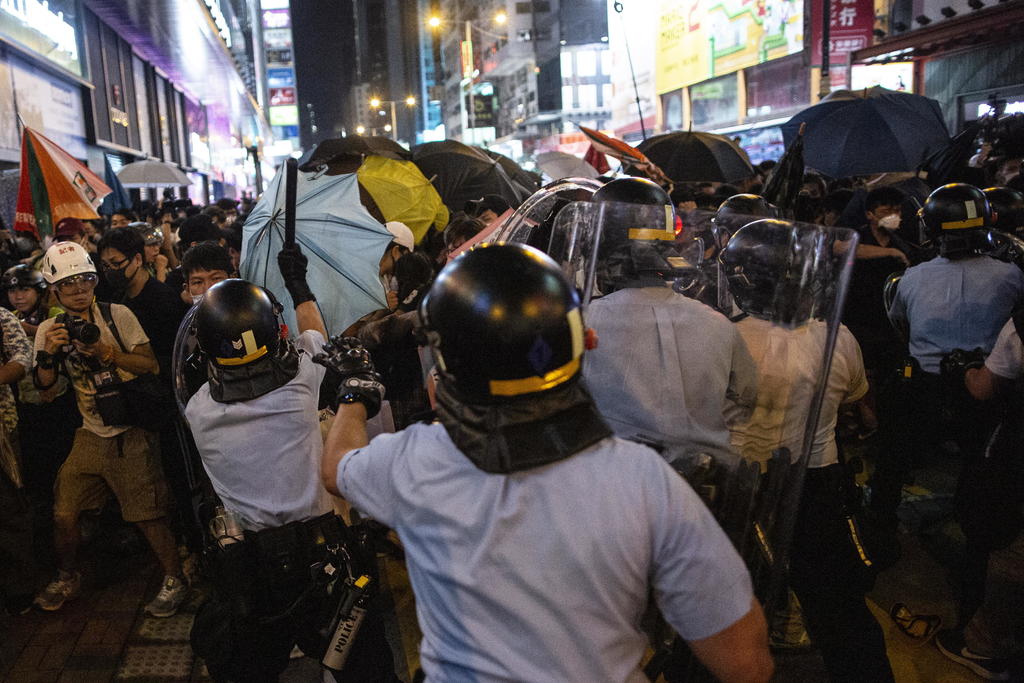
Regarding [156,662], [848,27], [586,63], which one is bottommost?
[156,662]

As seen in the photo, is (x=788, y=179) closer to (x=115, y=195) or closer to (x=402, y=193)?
(x=402, y=193)

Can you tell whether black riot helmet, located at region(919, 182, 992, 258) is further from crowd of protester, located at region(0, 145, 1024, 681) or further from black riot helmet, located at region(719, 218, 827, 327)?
black riot helmet, located at region(719, 218, 827, 327)

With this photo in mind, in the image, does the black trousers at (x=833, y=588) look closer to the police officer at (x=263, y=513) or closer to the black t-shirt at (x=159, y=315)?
the police officer at (x=263, y=513)

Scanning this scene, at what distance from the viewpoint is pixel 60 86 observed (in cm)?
1725

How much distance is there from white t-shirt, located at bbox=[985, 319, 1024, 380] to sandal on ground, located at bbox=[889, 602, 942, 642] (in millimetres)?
1397

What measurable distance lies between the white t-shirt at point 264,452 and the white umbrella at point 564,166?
301 inches

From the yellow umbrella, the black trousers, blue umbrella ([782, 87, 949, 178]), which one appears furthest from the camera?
blue umbrella ([782, 87, 949, 178])

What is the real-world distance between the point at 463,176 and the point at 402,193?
1.98 m

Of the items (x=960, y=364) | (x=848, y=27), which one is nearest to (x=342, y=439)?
(x=960, y=364)

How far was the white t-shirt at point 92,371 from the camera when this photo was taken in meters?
4.55

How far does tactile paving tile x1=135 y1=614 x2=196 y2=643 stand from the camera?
14.9 ft

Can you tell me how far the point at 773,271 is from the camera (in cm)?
212

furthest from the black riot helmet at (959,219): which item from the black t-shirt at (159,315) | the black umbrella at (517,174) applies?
the black umbrella at (517,174)

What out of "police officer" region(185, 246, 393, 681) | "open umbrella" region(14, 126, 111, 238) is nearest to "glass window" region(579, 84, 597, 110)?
"open umbrella" region(14, 126, 111, 238)
